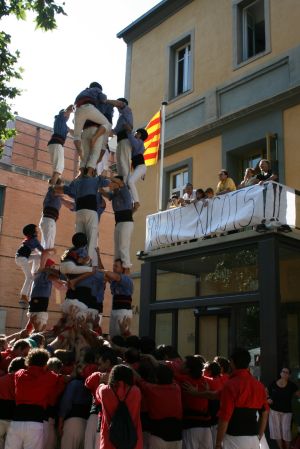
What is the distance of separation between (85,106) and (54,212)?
2.15 meters

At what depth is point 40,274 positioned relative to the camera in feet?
30.4

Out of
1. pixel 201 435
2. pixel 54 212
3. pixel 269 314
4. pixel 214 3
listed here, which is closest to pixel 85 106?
pixel 54 212

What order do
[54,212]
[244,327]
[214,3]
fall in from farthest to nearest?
[214,3] → [244,327] → [54,212]

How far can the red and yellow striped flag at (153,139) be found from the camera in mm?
13855

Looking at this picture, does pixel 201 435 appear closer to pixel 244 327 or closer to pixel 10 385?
pixel 10 385

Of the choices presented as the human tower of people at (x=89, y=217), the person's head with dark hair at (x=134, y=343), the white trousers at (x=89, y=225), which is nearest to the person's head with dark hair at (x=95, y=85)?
the human tower of people at (x=89, y=217)

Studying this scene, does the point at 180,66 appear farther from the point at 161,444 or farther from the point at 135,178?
the point at 161,444

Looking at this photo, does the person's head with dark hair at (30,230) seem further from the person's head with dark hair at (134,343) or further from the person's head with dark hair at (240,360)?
the person's head with dark hair at (240,360)

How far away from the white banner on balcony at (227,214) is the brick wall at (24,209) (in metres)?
12.4

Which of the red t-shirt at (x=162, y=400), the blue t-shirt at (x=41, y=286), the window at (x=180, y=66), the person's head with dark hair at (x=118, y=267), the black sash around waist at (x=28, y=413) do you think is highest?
the window at (x=180, y=66)

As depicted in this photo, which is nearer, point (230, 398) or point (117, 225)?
point (230, 398)

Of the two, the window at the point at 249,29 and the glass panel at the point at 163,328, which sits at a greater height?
the window at the point at 249,29

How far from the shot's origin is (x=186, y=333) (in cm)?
1320

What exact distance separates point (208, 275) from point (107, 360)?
712cm
